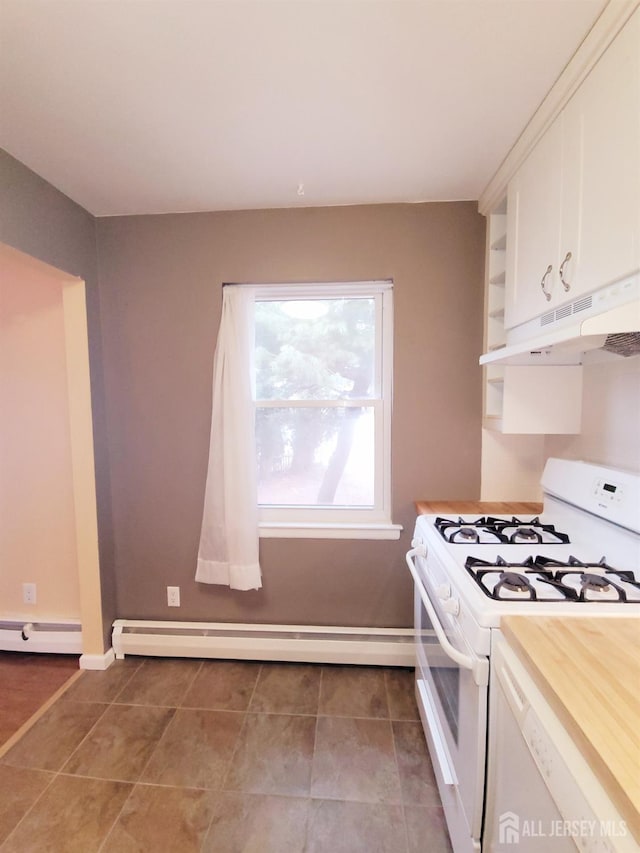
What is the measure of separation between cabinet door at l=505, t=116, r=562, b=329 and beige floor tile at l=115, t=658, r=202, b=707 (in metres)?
2.29

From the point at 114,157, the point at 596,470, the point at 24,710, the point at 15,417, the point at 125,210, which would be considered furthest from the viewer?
the point at 15,417

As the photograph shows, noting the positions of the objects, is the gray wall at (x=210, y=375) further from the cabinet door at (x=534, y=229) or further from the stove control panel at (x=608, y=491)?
the stove control panel at (x=608, y=491)

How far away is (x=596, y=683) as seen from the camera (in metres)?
0.65

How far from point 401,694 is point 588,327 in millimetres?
1781

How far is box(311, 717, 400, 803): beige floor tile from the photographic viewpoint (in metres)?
1.31

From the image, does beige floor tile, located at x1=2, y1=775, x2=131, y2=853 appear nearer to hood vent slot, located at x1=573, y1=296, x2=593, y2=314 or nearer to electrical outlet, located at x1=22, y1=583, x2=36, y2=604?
electrical outlet, located at x1=22, y1=583, x2=36, y2=604

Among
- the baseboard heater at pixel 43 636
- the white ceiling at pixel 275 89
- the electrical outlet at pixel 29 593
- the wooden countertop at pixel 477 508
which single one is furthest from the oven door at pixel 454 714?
the electrical outlet at pixel 29 593

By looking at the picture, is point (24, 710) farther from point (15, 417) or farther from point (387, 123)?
point (387, 123)

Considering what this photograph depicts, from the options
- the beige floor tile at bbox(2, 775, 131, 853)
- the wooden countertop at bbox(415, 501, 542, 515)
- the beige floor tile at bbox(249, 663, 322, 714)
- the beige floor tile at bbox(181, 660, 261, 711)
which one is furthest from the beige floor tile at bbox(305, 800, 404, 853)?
the wooden countertop at bbox(415, 501, 542, 515)

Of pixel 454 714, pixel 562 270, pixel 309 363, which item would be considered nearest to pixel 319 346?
pixel 309 363

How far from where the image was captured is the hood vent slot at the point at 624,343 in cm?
95

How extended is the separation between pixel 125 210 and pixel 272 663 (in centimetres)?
251

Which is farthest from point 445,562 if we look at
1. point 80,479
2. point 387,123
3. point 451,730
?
point 80,479

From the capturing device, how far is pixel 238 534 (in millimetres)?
1903
